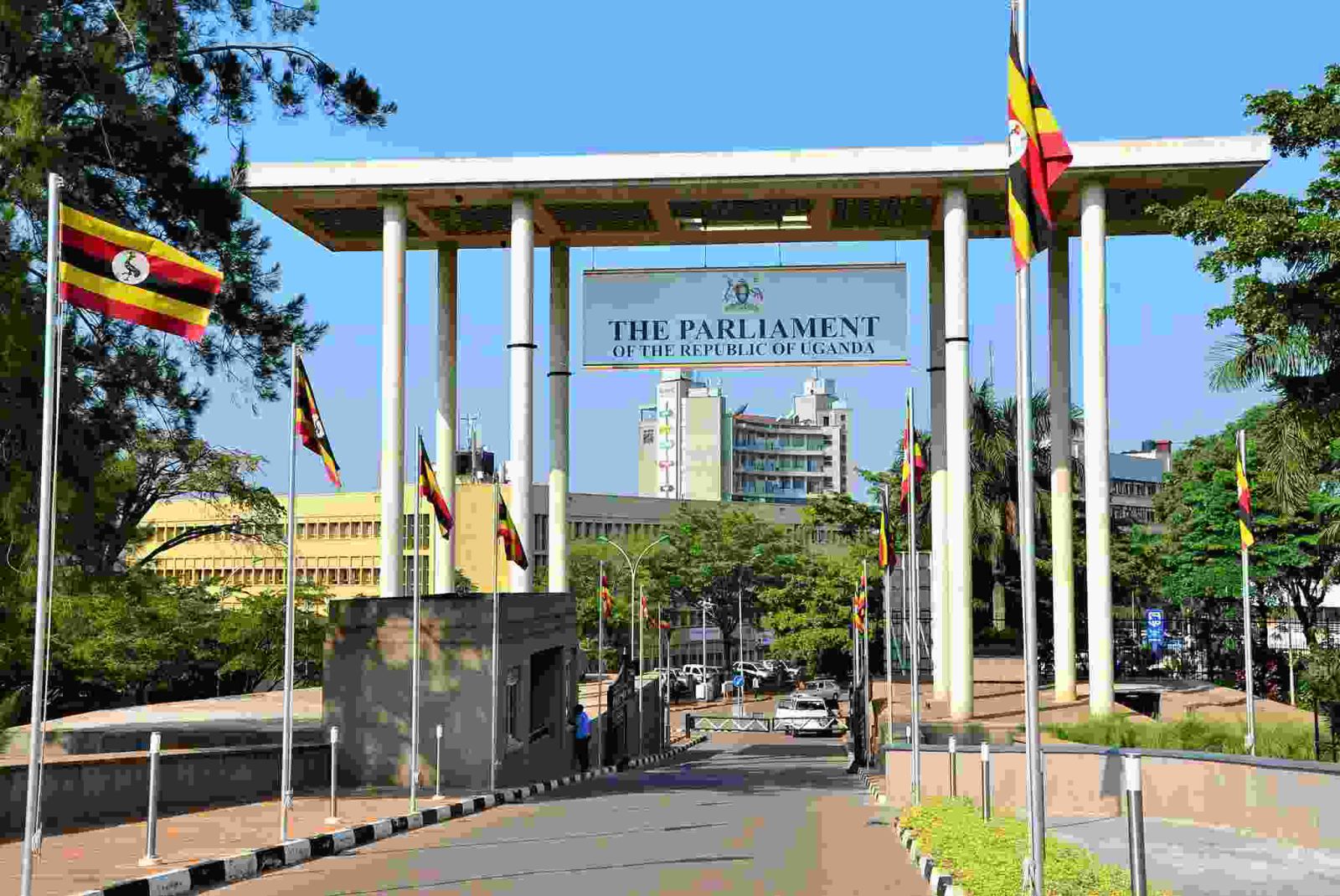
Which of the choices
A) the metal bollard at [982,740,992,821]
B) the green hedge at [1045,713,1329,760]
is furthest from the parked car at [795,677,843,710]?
the metal bollard at [982,740,992,821]

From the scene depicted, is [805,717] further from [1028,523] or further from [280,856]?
[1028,523]

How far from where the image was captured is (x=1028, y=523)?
1023cm

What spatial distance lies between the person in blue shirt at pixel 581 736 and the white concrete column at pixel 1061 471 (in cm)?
1028

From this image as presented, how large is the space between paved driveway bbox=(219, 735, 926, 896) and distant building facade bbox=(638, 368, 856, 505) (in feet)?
431

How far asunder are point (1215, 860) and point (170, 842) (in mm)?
9234

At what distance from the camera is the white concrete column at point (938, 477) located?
3644 centimetres

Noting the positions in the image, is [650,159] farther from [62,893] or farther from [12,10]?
[62,893]

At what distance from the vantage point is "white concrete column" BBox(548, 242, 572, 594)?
3766 centimetres

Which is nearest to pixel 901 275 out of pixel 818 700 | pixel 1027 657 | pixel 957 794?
pixel 957 794

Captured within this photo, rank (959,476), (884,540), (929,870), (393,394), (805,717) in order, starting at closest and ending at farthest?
(929,870), (884,540), (959,476), (393,394), (805,717)

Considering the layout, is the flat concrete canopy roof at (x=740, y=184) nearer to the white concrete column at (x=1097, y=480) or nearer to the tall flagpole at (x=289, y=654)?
the white concrete column at (x=1097, y=480)

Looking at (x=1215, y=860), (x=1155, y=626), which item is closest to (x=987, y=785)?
(x=1215, y=860)

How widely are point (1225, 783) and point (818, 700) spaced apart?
→ 168 ft

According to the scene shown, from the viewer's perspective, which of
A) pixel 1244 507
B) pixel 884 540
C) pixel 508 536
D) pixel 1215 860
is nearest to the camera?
pixel 1215 860
